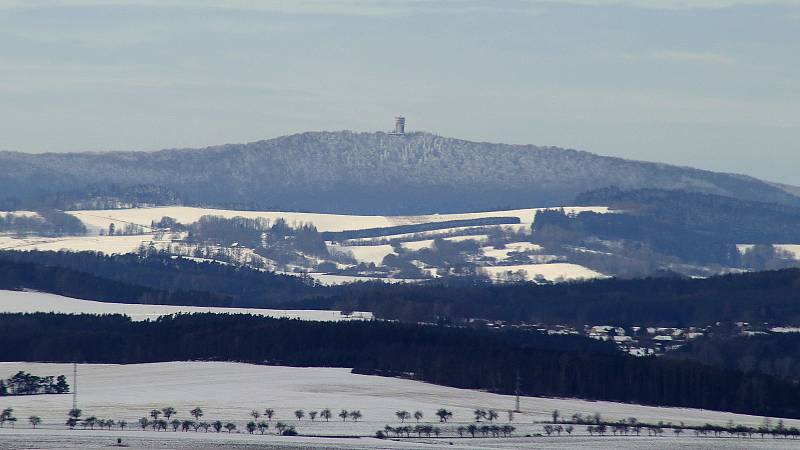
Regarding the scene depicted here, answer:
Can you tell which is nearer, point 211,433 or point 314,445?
point 314,445

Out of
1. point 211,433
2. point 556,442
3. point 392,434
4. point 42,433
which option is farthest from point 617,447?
point 42,433

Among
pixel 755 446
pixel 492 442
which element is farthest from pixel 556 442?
pixel 755 446

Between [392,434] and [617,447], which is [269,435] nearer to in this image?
[392,434]

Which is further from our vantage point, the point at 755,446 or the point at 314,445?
the point at 755,446

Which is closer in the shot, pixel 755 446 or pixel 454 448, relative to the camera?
pixel 454 448

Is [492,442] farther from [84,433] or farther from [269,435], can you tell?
[84,433]

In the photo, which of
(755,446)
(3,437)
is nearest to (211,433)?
(3,437)

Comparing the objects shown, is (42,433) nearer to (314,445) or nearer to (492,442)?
(314,445)
